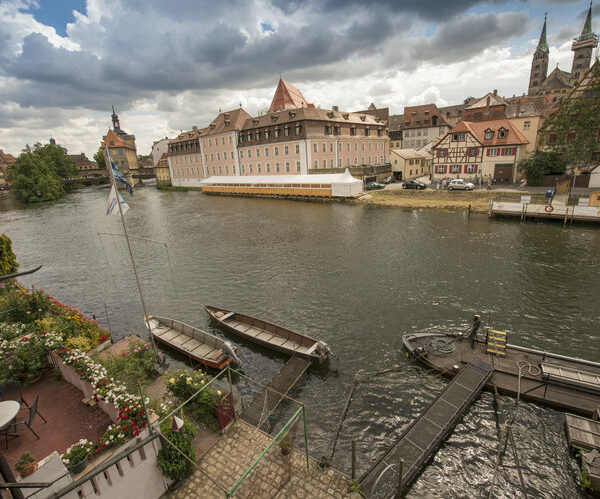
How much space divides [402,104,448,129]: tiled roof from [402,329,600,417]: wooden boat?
80.9 meters

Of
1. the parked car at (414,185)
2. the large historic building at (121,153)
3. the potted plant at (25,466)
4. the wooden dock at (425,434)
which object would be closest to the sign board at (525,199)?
the parked car at (414,185)


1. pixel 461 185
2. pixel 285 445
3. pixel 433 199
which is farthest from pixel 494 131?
pixel 285 445

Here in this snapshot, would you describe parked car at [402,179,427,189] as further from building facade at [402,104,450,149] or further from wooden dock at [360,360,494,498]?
wooden dock at [360,360,494,498]

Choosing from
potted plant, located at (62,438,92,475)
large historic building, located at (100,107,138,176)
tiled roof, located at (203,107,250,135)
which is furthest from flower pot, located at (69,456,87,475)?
large historic building, located at (100,107,138,176)

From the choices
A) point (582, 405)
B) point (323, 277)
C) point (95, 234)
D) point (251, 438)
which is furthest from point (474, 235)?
point (95, 234)

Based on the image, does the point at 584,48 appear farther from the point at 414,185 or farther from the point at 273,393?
the point at 273,393

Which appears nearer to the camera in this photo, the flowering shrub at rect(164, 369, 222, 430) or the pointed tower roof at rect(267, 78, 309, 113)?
the flowering shrub at rect(164, 369, 222, 430)

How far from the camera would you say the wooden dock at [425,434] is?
8797mm

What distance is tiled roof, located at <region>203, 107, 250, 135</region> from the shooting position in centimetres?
7319

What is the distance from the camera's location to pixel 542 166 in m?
44.1

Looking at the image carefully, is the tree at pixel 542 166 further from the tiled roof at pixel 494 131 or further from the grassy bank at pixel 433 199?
the grassy bank at pixel 433 199

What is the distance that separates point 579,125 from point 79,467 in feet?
193

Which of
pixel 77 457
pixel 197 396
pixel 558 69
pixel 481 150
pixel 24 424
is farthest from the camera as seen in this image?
pixel 558 69

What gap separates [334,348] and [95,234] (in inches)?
1473
